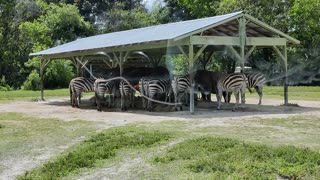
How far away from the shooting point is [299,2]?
108ft

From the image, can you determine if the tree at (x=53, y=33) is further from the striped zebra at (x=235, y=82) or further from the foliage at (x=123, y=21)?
the striped zebra at (x=235, y=82)

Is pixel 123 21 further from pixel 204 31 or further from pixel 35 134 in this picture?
pixel 35 134

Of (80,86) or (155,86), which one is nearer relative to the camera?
(155,86)

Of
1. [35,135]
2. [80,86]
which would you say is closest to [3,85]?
[80,86]

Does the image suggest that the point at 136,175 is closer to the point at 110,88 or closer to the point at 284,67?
the point at 110,88

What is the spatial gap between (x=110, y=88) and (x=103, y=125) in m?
5.89

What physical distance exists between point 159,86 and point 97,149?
8.48m

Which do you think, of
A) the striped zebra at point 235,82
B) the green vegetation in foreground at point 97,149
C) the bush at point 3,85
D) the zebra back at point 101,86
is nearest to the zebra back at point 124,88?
the zebra back at point 101,86

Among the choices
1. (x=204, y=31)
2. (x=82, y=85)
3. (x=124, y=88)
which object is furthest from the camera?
(x=82, y=85)

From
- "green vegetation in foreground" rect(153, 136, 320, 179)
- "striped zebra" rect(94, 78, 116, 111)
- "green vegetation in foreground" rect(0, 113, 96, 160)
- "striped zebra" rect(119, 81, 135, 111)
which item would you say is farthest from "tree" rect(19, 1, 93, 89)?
"green vegetation in foreground" rect(153, 136, 320, 179)

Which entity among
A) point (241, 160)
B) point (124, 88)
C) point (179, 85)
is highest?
point (179, 85)

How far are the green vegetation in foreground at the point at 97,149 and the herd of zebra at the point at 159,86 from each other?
548 cm

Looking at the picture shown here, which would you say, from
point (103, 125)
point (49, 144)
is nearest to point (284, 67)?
point (103, 125)

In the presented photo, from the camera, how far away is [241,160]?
7.46m
